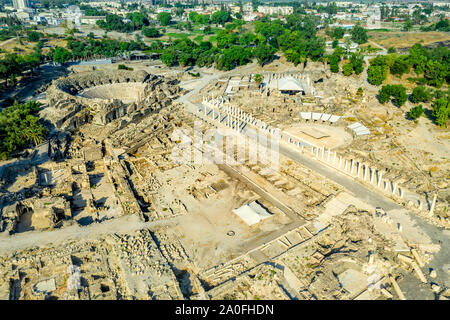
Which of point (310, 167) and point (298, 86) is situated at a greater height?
point (298, 86)

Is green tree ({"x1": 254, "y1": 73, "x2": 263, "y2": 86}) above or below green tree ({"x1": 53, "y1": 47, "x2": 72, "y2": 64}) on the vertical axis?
below

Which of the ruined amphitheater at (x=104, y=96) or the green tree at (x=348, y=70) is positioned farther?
the green tree at (x=348, y=70)

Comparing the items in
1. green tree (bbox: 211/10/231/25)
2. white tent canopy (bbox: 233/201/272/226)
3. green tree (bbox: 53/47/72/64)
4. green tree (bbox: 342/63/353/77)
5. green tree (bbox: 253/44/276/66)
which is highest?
green tree (bbox: 211/10/231/25)

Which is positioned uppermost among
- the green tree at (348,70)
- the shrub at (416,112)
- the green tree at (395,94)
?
the green tree at (348,70)

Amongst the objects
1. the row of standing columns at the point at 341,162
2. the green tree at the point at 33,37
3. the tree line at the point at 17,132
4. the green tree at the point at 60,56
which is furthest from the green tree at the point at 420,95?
the green tree at the point at 33,37

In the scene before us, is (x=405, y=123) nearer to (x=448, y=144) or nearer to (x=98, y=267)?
(x=448, y=144)

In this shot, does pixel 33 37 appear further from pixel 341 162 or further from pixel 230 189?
pixel 341 162

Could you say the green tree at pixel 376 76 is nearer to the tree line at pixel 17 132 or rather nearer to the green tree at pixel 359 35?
the green tree at pixel 359 35

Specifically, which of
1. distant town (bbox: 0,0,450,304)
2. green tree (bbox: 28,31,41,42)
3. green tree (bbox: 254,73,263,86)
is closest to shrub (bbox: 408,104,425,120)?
distant town (bbox: 0,0,450,304)

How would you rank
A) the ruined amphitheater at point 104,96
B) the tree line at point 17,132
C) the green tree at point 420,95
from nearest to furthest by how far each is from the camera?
the tree line at point 17,132 < the ruined amphitheater at point 104,96 < the green tree at point 420,95

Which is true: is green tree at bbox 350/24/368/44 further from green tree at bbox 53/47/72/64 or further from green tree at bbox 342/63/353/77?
green tree at bbox 53/47/72/64

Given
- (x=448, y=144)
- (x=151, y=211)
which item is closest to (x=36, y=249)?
(x=151, y=211)
